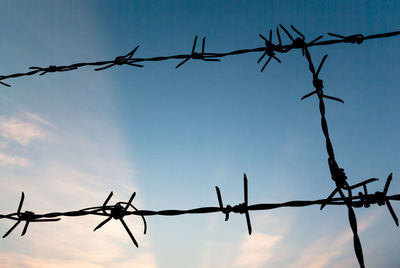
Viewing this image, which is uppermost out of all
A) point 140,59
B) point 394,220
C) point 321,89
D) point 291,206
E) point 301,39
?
point 140,59

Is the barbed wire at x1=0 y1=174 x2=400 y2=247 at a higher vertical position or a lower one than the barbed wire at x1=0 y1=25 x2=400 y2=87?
lower

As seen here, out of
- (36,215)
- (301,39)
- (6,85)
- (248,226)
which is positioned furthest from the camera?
(6,85)

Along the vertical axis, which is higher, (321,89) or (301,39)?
(301,39)

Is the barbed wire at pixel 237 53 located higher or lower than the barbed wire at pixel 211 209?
higher

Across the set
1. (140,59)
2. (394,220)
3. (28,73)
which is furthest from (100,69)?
(394,220)

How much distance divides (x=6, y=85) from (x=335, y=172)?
2708mm

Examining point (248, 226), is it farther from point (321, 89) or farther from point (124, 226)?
point (321, 89)

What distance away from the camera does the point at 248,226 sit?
175 centimetres

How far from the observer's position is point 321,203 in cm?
164

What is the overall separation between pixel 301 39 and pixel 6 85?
8.06 feet

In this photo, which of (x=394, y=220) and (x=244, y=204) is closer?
(x=394, y=220)

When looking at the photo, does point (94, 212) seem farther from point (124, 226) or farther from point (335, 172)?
point (335, 172)

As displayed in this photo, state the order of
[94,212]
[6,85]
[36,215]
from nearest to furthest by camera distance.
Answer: [94,212] → [36,215] → [6,85]

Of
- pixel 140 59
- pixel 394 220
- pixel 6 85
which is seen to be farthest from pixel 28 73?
pixel 394 220
